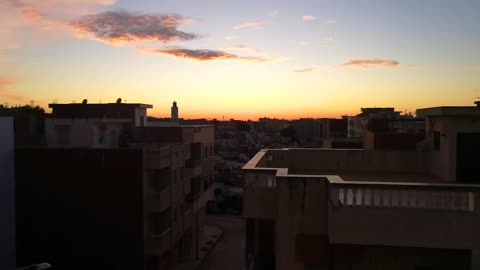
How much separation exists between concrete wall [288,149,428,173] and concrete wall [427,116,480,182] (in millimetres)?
959

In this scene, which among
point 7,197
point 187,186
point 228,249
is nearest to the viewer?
point 7,197

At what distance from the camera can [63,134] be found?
1046 inches

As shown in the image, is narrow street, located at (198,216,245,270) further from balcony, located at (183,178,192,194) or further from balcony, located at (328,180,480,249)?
balcony, located at (328,180,480,249)

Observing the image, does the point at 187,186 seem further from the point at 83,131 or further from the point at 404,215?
the point at 404,215

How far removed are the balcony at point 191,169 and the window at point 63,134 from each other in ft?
24.5

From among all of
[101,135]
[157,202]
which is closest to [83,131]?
[101,135]

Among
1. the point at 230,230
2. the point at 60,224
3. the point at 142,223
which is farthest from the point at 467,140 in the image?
the point at 230,230

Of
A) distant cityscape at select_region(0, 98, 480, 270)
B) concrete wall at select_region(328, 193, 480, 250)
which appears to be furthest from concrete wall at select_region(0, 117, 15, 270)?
concrete wall at select_region(328, 193, 480, 250)

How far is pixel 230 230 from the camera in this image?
1422 inches

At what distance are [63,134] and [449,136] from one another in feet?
80.1

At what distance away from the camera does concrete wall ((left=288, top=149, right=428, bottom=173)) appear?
863cm

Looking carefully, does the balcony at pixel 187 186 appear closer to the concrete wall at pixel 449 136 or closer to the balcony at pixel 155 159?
the balcony at pixel 155 159

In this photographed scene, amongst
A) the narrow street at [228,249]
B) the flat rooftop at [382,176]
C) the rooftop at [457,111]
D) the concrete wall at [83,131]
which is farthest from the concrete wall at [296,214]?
the concrete wall at [83,131]

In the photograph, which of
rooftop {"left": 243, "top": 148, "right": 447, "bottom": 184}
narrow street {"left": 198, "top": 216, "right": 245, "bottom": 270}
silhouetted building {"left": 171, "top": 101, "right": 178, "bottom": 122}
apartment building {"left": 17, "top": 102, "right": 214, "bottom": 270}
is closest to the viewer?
rooftop {"left": 243, "top": 148, "right": 447, "bottom": 184}
